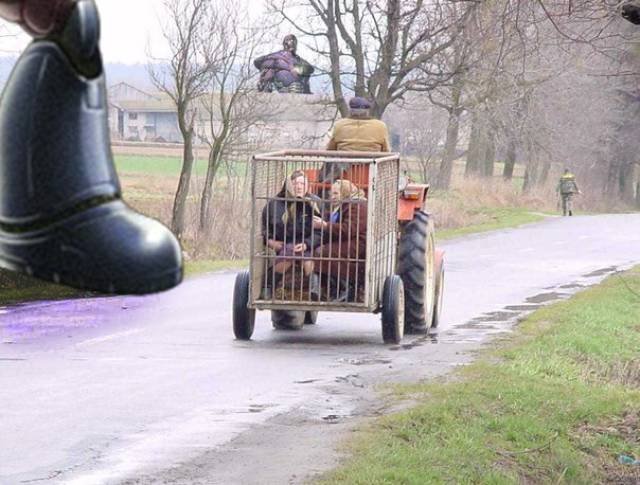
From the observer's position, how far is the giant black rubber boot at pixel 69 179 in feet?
3.56

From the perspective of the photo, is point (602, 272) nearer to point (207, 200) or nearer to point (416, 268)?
point (207, 200)

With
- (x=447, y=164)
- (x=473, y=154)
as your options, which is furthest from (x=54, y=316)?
(x=473, y=154)

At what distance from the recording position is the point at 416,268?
14.8 meters

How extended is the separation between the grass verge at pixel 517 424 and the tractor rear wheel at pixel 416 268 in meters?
1.01

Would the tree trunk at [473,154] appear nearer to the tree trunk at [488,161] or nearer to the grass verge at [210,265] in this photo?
the tree trunk at [488,161]

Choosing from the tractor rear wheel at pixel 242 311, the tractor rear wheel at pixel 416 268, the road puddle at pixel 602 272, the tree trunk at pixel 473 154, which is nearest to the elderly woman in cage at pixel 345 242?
the tractor rear wheel at pixel 242 311

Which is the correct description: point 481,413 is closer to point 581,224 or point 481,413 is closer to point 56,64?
point 56,64

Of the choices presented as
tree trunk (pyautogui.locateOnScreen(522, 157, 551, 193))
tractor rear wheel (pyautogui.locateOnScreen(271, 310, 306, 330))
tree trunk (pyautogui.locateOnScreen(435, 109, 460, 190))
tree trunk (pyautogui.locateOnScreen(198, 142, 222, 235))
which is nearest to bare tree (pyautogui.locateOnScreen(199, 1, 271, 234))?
tree trunk (pyautogui.locateOnScreen(198, 142, 222, 235))

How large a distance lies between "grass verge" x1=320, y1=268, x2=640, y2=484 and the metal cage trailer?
1.39 m

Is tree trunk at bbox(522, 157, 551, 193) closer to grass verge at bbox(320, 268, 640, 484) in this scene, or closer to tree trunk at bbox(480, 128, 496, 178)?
tree trunk at bbox(480, 128, 496, 178)

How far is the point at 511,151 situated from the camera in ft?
203

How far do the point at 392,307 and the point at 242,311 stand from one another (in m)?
1.49

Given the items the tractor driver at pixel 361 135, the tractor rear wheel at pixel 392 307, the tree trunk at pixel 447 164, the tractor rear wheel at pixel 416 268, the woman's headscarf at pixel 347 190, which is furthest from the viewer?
the tree trunk at pixel 447 164

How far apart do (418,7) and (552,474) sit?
1386 cm
